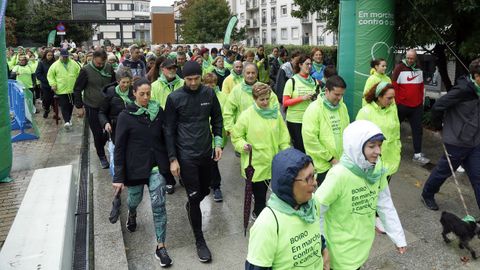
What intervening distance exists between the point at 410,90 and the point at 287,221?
549 centimetres

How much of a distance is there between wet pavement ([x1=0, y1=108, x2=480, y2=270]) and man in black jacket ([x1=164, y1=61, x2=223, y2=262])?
0.43 meters

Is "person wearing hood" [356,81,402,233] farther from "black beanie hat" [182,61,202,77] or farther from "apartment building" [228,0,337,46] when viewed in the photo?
"apartment building" [228,0,337,46]

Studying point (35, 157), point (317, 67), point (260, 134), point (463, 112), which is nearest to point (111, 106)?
point (260, 134)

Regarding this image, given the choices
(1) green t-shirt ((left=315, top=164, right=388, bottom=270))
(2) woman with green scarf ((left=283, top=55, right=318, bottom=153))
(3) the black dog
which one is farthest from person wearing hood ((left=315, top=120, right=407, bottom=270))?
(2) woman with green scarf ((left=283, top=55, right=318, bottom=153))

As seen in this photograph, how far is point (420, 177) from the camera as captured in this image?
6.66 metres

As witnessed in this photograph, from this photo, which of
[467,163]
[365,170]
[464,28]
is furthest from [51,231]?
[464,28]

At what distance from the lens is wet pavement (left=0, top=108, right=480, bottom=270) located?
13.9 feet

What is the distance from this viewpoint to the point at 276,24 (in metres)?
57.3

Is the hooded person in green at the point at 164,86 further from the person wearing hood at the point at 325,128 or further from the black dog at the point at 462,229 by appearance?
the black dog at the point at 462,229

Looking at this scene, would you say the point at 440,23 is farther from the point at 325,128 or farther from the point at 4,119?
the point at 4,119

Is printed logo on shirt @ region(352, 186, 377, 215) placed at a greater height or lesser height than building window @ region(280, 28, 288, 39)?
lesser

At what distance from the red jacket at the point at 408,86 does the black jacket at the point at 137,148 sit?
4.47 meters

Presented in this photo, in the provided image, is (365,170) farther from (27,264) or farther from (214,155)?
(27,264)

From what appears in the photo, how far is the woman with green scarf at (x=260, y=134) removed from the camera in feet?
14.7
